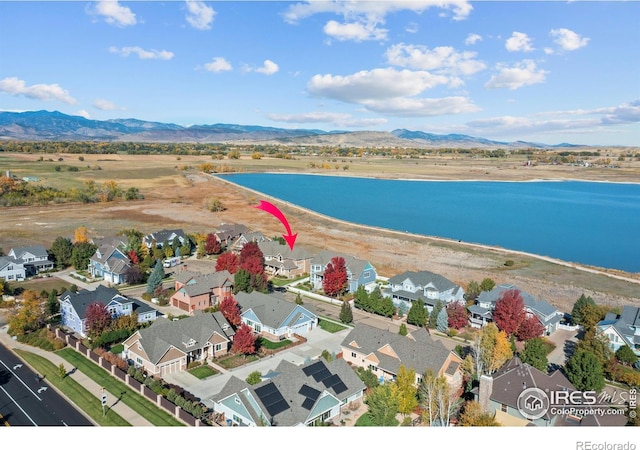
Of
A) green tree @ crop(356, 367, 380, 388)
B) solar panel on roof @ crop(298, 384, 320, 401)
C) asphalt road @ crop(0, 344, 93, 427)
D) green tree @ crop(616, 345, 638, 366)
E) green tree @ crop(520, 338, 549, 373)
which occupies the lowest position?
asphalt road @ crop(0, 344, 93, 427)

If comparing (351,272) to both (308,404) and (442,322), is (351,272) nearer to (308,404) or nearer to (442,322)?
(442,322)

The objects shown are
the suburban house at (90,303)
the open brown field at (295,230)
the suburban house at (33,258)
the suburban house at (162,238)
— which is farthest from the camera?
the suburban house at (162,238)

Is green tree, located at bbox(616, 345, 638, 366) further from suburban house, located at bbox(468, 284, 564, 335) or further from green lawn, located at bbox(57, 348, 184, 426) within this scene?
green lawn, located at bbox(57, 348, 184, 426)

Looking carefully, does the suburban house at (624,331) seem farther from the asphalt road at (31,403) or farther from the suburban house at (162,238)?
the suburban house at (162,238)

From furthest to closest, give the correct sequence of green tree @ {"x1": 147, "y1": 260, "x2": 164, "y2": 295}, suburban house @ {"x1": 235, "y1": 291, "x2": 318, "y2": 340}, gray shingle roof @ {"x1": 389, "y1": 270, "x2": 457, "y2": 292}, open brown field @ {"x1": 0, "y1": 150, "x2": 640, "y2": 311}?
1. open brown field @ {"x1": 0, "y1": 150, "x2": 640, "y2": 311}
2. green tree @ {"x1": 147, "y1": 260, "x2": 164, "y2": 295}
3. gray shingle roof @ {"x1": 389, "y1": 270, "x2": 457, "y2": 292}
4. suburban house @ {"x1": 235, "y1": 291, "x2": 318, "y2": 340}

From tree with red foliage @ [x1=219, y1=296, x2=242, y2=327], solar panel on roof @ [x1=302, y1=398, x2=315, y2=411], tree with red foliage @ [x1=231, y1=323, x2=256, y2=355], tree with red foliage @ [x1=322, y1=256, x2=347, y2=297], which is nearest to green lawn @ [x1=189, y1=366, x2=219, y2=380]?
tree with red foliage @ [x1=231, y1=323, x2=256, y2=355]

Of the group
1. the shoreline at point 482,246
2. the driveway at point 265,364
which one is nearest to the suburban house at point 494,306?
the driveway at point 265,364

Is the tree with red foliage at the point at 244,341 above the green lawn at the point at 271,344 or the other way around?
above

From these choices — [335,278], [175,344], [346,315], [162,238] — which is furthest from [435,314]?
[162,238]
